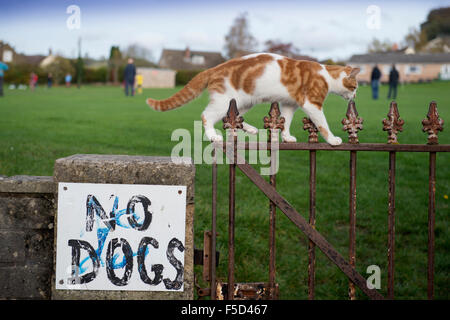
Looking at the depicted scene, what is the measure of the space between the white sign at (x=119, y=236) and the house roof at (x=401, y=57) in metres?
45.8

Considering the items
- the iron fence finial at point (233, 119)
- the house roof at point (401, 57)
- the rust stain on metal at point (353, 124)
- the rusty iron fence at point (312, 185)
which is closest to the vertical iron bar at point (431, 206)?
the rusty iron fence at point (312, 185)

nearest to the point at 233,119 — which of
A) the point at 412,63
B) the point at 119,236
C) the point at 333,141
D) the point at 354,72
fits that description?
the point at 333,141

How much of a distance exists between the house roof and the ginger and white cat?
45.7m

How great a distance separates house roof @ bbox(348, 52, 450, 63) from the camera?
153ft

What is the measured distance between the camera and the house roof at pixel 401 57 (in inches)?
1831

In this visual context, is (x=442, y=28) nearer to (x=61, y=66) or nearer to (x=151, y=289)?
(x=61, y=66)

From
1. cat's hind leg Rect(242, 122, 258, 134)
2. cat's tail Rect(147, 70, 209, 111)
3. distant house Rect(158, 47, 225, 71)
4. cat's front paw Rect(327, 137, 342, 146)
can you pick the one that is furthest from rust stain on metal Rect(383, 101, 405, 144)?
distant house Rect(158, 47, 225, 71)

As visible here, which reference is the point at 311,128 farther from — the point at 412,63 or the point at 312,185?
the point at 412,63

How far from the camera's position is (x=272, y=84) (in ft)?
8.63

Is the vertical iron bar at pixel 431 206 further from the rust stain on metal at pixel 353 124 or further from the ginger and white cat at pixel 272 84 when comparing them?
the ginger and white cat at pixel 272 84

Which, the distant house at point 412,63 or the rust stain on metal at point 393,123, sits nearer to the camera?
the rust stain on metal at point 393,123

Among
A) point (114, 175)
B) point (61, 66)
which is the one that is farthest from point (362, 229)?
point (61, 66)

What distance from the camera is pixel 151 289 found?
3.00 m

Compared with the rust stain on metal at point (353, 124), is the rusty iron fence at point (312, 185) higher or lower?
lower
